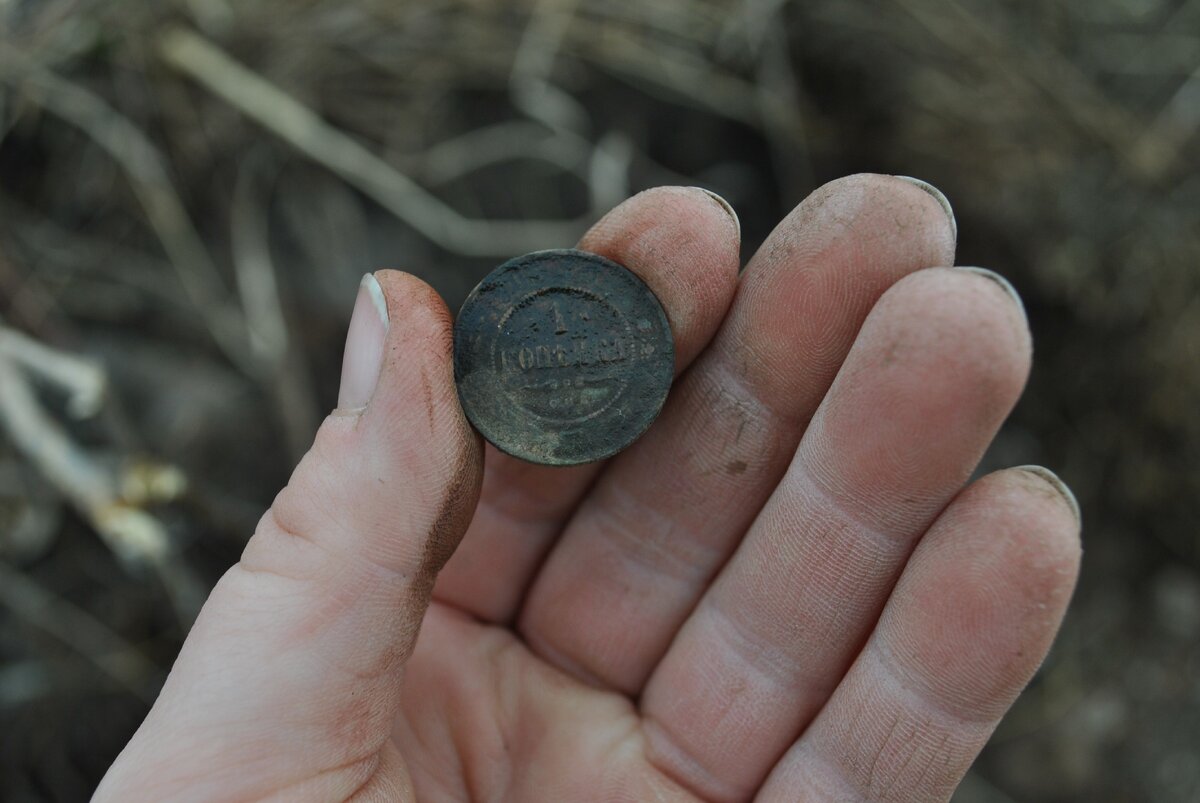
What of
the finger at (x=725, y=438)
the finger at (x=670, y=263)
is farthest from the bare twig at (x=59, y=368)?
the finger at (x=725, y=438)

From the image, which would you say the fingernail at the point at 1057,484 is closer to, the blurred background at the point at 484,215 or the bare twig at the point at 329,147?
the blurred background at the point at 484,215

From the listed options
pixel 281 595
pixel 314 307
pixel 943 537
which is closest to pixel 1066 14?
pixel 943 537

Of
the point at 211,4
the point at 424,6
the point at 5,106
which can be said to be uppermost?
the point at 424,6

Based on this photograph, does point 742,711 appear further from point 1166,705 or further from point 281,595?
point 1166,705

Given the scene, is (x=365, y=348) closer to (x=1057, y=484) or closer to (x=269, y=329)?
(x=1057, y=484)

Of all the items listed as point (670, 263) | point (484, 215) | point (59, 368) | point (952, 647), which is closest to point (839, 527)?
point (952, 647)
